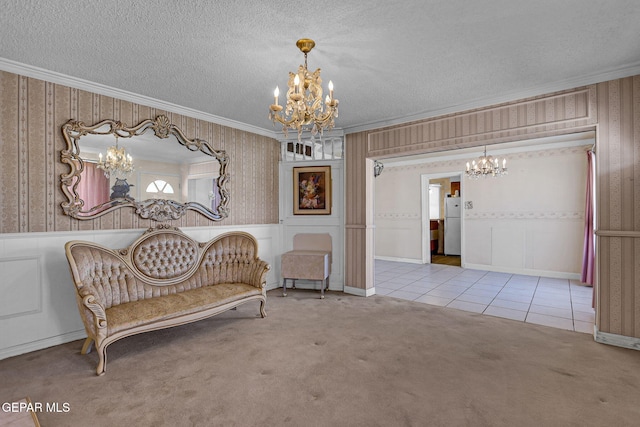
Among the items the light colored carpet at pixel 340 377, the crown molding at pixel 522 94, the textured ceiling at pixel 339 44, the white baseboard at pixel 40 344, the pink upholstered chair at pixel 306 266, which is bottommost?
the light colored carpet at pixel 340 377

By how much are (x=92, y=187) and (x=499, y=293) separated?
5853 millimetres

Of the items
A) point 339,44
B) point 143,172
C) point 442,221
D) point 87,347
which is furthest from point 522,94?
point 442,221

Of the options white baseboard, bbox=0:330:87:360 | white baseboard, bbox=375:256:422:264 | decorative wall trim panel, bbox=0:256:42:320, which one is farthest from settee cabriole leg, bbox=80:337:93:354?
white baseboard, bbox=375:256:422:264

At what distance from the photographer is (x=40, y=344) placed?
3064mm

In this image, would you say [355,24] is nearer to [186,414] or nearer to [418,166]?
[186,414]

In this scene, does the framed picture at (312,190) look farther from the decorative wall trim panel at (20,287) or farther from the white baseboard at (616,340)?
the white baseboard at (616,340)

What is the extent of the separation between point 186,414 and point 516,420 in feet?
6.91

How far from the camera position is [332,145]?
538 cm

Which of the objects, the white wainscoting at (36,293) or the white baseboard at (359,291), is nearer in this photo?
the white wainscoting at (36,293)

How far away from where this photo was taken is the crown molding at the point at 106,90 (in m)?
2.97

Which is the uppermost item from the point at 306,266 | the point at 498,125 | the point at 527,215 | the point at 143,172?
the point at 498,125

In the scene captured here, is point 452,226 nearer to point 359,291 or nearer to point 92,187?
point 359,291

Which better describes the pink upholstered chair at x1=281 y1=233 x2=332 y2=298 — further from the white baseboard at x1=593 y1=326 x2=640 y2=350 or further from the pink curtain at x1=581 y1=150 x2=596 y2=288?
the pink curtain at x1=581 y1=150 x2=596 y2=288

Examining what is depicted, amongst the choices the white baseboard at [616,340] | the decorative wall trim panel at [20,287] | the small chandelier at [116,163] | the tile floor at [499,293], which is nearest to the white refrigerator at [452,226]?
the tile floor at [499,293]
